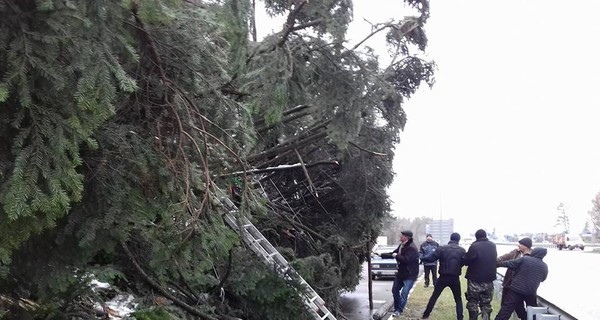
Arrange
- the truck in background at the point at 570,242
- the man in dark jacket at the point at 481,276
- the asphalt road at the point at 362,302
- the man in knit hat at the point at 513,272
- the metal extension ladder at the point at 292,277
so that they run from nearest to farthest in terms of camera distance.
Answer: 1. the metal extension ladder at the point at 292,277
2. the man in knit hat at the point at 513,272
3. the man in dark jacket at the point at 481,276
4. the asphalt road at the point at 362,302
5. the truck in background at the point at 570,242

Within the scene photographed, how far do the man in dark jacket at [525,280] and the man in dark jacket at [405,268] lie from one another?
2.28 meters

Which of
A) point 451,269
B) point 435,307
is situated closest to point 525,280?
point 451,269

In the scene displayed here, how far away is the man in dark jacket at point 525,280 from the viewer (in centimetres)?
871

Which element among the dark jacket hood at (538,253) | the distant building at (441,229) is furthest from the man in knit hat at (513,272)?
the distant building at (441,229)

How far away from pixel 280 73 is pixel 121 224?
317 centimetres

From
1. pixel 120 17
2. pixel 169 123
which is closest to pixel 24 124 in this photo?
pixel 120 17

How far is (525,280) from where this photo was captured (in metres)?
8.75

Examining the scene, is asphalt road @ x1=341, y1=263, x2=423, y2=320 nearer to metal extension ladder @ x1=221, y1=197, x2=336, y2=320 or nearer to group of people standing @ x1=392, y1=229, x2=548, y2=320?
group of people standing @ x1=392, y1=229, x2=548, y2=320

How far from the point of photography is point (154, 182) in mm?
4324

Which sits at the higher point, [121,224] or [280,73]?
[280,73]

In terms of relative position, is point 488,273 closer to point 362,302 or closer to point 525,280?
point 525,280

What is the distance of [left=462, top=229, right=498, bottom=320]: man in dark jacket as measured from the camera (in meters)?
9.38

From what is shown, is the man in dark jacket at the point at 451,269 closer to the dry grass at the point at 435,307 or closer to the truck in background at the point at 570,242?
the dry grass at the point at 435,307

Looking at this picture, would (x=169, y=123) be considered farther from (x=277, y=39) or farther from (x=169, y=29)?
(x=277, y=39)
